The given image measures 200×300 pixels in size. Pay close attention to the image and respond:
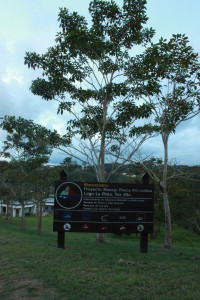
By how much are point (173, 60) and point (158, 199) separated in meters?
19.0

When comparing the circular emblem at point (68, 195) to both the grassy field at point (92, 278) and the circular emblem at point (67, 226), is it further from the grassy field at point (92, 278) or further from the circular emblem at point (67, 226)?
the grassy field at point (92, 278)

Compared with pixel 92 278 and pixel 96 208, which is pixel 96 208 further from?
pixel 92 278

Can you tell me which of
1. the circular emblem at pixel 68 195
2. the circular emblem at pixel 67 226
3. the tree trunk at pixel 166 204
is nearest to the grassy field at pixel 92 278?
the circular emblem at pixel 67 226

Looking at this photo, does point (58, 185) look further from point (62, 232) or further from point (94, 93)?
point (94, 93)

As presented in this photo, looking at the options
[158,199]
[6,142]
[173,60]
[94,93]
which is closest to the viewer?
[173,60]

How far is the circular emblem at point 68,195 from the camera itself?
29.5ft

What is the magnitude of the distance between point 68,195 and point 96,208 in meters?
0.87

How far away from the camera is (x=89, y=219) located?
9070 mm

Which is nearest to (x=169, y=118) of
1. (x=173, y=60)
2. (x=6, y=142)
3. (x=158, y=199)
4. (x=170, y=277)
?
(x=173, y=60)

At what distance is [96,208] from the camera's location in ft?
29.7

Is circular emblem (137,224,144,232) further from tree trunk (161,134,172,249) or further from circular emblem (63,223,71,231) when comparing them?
tree trunk (161,134,172,249)

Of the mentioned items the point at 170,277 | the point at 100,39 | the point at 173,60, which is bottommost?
the point at 170,277

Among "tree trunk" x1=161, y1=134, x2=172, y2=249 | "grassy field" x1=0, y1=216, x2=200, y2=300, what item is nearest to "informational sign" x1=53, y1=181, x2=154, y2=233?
"grassy field" x1=0, y1=216, x2=200, y2=300

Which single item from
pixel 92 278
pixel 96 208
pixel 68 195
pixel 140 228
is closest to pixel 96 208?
pixel 96 208
